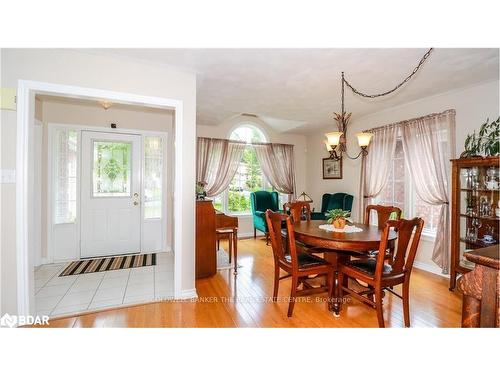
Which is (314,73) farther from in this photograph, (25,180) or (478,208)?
(25,180)

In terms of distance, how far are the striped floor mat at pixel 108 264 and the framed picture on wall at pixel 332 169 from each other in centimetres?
385

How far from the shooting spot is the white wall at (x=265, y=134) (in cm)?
504

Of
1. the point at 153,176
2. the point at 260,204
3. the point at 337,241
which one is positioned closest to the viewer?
the point at 337,241

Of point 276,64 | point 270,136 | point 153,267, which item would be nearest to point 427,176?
point 276,64

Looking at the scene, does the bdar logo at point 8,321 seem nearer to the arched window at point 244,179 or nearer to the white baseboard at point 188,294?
the white baseboard at point 188,294

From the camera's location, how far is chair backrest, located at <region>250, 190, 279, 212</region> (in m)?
4.95

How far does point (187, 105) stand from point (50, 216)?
2817mm

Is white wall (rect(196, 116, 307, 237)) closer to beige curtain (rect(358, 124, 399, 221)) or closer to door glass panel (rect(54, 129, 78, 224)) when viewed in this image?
beige curtain (rect(358, 124, 399, 221))

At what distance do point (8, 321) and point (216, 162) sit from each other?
3.71 metres

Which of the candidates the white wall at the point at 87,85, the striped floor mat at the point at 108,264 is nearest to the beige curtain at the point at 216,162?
the striped floor mat at the point at 108,264

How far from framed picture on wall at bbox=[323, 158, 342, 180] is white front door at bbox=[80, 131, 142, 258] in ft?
12.4

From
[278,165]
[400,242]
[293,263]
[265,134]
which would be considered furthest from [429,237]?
[265,134]

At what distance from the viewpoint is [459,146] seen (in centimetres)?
300

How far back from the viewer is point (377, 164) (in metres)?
3.96
